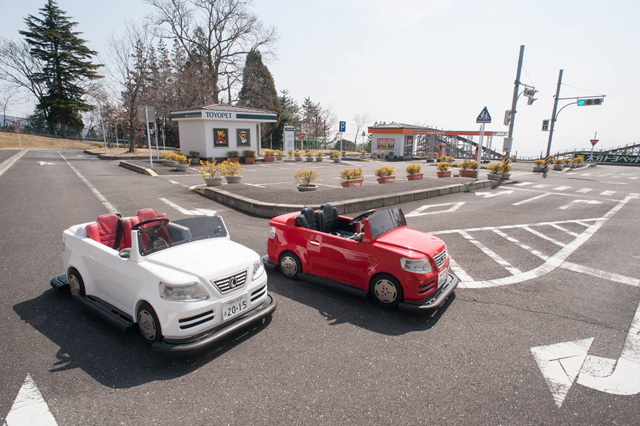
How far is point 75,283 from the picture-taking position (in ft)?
15.4

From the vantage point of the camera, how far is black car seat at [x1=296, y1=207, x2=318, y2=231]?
546 cm

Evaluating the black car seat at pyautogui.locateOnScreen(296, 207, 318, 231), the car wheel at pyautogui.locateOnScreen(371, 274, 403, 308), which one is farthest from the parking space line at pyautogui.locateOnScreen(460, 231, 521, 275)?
the black car seat at pyautogui.locateOnScreen(296, 207, 318, 231)

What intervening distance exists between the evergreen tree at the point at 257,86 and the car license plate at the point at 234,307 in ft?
142

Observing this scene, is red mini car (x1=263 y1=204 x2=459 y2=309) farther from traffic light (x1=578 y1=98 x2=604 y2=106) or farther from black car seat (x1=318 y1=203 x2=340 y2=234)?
traffic light (x1=578 y1=98 x2=604 y2=106)

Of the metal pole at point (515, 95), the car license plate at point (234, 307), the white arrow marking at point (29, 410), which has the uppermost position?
the metal pole at point (515, 95)

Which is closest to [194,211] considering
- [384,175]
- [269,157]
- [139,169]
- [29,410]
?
[29,410]

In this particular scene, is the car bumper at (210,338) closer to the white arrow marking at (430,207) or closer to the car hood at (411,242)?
the car hood at (411,242)

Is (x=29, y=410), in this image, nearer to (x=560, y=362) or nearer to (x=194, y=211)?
(x=560, y=362)

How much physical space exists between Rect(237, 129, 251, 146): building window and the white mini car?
26.0 metres

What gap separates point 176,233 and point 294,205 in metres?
5.73

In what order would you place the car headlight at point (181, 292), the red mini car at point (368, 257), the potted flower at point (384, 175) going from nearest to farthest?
the car headlight at point (181, 292) < the red mini car at point (368, 257) < the potted flower at point (384, 175)

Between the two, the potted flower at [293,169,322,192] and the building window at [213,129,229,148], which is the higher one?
the building window at [213,129,229,148]

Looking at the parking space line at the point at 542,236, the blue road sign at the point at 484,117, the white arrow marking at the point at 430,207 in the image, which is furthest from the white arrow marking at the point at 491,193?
the parking space line at the point at 542,236

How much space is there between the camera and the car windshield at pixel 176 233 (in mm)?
4066
